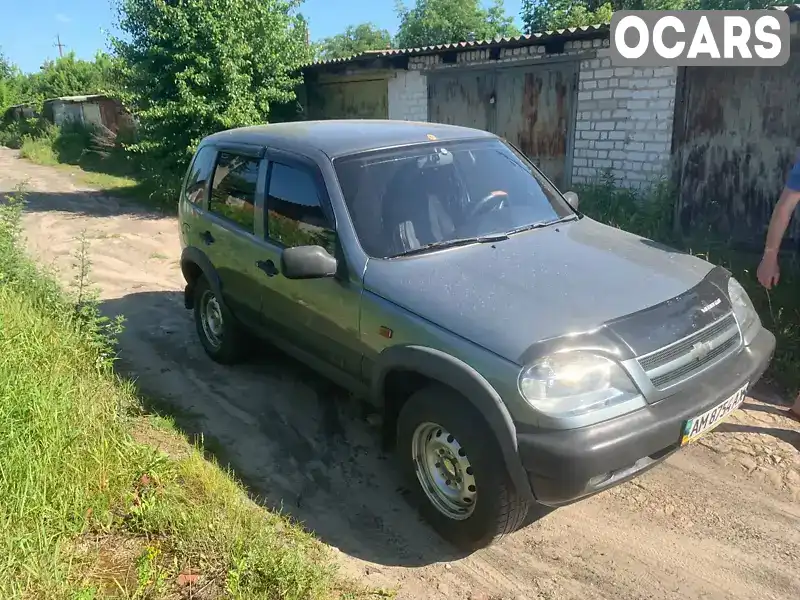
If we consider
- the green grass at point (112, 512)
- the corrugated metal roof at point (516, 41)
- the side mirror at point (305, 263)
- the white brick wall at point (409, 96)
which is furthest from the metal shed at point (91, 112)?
the side mirror at point (305, 263)

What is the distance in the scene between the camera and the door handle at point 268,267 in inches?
162

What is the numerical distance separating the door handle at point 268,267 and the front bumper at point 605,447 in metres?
2.10

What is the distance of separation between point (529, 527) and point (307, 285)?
1829mm

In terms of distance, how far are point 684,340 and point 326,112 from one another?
1264 cm

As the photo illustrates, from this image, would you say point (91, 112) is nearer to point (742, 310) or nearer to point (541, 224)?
point (541, 224)

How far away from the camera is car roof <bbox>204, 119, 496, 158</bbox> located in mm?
3900

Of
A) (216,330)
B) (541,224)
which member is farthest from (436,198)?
(216,330)

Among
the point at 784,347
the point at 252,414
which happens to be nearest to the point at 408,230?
the point at 252,414

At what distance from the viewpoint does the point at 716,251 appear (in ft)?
23.5

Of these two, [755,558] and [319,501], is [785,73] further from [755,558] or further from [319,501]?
[319,501]

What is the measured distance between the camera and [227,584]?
274cm

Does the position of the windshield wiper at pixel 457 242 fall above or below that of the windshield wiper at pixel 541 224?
below

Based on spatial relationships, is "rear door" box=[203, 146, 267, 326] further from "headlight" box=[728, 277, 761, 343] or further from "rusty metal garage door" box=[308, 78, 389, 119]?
"rusty metal garage door" box=[308, 78, 389, 119]

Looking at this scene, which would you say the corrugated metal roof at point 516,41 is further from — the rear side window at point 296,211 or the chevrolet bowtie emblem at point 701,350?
the chevrolet bowtie emblem at point 701,350
